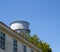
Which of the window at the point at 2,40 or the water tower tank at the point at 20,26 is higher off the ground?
the water tower tank at the point at 20,26

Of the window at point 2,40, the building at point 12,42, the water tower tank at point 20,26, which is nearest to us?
the window at point 2,40

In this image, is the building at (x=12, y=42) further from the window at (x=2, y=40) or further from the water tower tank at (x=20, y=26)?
the water tower tank at (x=20, y=26)

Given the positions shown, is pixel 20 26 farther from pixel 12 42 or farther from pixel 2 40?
pixel 2 40

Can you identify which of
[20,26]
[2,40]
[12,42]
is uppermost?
[20,26]

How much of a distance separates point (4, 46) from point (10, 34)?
5.04ft

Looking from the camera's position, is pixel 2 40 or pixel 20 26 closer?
pixel 2 40

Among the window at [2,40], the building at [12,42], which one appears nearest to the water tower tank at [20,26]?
the building at [12,42]

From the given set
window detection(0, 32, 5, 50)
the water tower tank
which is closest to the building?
window detection(0, 32, 5, 50)

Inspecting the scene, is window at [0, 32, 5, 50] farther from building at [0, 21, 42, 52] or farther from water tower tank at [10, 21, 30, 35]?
water tower tank at [10, 21, 30, 35]

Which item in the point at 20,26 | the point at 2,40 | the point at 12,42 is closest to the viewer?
the point at 2,40

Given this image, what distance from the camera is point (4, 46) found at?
681 inches

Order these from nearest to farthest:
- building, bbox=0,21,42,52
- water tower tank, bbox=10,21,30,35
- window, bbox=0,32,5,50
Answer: window, bbox=0,32,5,50, building, bbox=0,21,42,52, water tower tank, bbox=10,21,30,35

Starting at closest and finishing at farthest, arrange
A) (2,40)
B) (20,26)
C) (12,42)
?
1. (2,40)
2. (12,42)
3. (20,26)

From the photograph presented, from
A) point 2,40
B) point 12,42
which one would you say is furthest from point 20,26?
point 2,40
